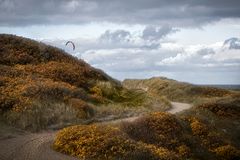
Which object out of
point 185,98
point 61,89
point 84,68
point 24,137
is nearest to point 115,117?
point 61,89

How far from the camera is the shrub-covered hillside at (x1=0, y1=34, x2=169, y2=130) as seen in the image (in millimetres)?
29875

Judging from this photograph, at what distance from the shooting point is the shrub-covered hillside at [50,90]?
29.9 meters

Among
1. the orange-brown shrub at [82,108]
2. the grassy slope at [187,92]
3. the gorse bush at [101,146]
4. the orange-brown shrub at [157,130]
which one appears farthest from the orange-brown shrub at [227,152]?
the grassy slope at [187,92]

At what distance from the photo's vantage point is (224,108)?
4153 centimetres

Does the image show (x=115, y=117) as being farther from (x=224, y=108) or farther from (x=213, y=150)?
(x=224, y=108)

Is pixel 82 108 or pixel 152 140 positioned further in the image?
pixel 82 108

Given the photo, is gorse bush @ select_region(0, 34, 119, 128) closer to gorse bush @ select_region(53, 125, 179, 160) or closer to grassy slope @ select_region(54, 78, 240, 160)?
grassy slope @ select_region(54, 78, 240, 160)

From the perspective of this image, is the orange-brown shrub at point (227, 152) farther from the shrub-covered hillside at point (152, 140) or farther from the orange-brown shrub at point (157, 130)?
the orange-brown shrub at point (157, 130)

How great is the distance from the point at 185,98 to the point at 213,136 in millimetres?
29746

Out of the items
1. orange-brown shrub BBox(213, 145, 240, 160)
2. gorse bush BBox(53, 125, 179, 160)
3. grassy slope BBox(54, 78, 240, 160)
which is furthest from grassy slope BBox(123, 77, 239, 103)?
gorse bush BBox(53, 125, 179, 160)

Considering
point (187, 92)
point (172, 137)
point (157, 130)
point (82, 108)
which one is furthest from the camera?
point (187, 92)

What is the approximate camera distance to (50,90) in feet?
116

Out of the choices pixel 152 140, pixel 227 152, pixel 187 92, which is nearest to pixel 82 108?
pixel 152 140

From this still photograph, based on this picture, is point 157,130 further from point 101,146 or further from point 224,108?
point 224,108
